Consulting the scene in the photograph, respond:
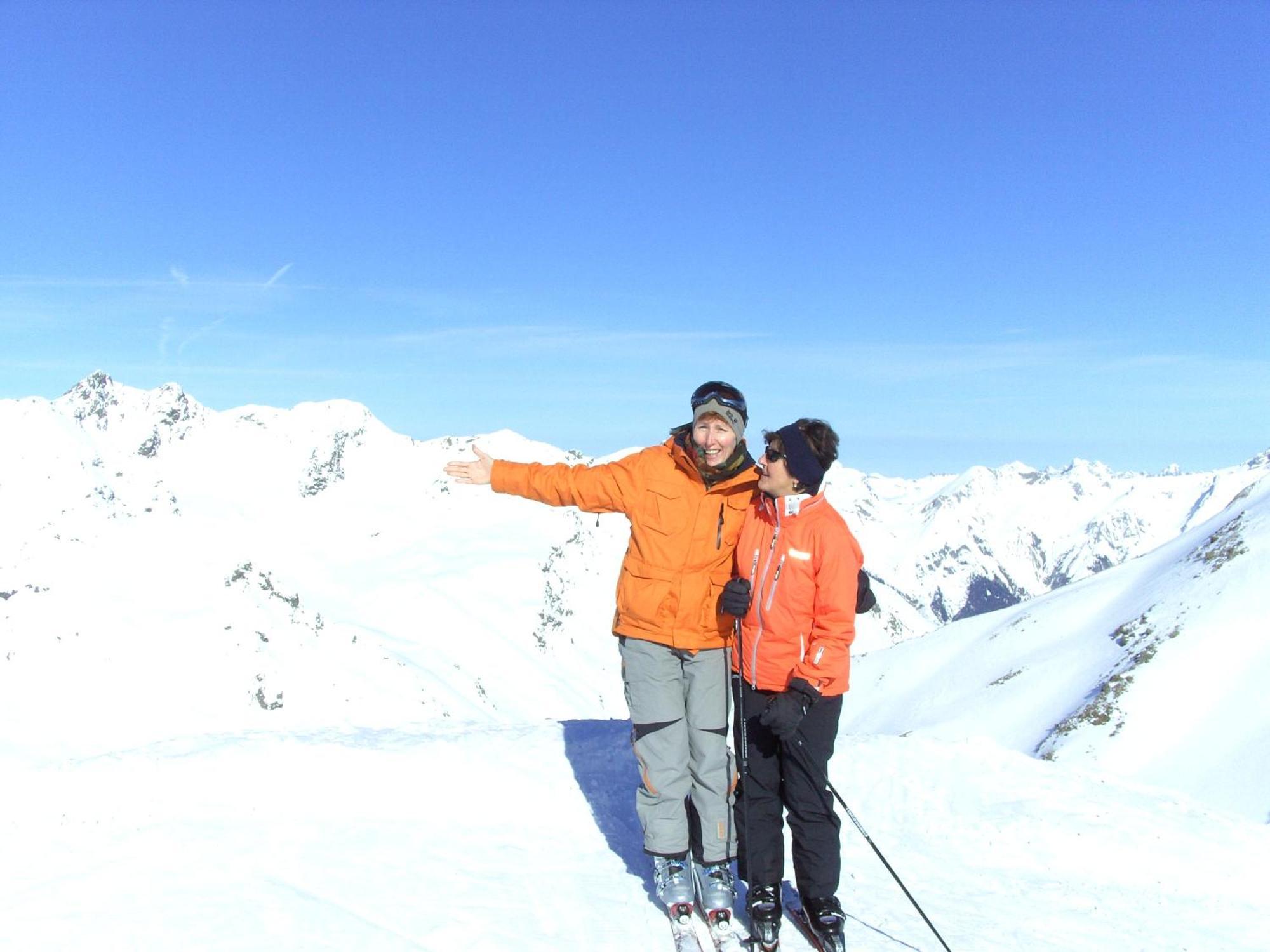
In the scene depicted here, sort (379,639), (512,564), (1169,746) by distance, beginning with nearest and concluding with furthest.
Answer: (1169,746), (379,639), (512,564)

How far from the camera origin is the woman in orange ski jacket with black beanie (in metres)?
6.93

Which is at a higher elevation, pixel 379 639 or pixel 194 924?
pixel 194 924

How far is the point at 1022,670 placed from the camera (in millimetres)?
60719

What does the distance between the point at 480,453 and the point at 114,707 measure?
269 feet

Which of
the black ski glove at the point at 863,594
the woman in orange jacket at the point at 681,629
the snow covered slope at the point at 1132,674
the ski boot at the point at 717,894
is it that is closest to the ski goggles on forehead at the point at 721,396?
the woman in orange jacket at the point at 681,629

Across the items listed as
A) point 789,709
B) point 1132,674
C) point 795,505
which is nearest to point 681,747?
point 789,709

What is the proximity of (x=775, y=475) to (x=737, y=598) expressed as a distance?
1.09 meters

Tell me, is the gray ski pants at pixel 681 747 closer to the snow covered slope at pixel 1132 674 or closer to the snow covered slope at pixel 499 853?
the snow covered slope at pixel 499 853

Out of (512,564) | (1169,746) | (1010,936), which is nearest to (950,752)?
(1010,936)

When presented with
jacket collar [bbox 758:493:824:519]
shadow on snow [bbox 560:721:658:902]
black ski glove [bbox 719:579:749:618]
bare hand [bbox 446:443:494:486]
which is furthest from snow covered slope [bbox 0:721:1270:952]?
bare hand [bbox 446:443:494:486]

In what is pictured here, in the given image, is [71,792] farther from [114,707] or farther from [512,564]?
[512,564]

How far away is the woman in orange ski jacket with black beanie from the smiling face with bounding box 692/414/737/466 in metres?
0.32

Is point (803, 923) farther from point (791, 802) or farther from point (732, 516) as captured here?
point (732, 516)

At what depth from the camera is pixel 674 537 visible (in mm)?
7488
